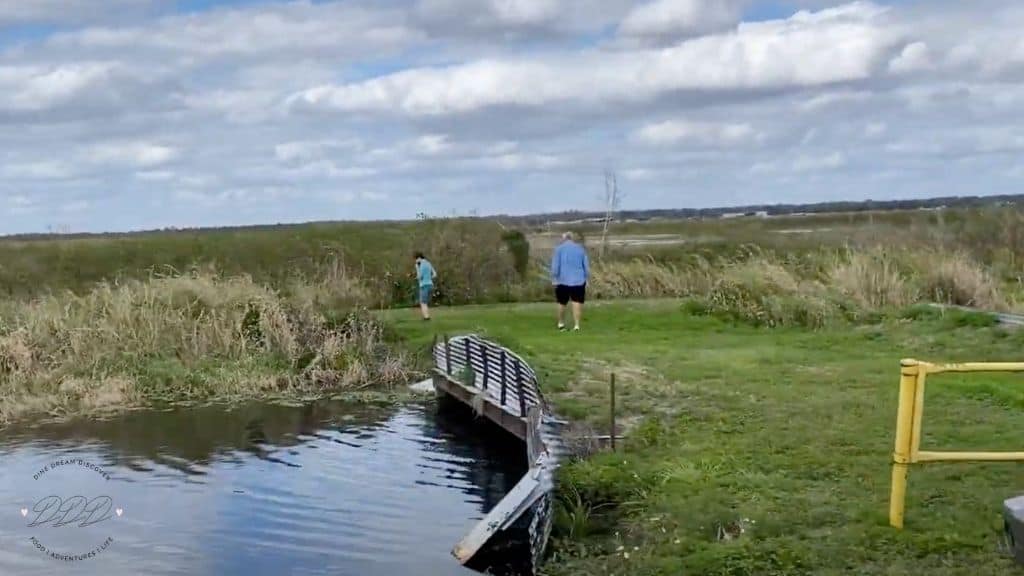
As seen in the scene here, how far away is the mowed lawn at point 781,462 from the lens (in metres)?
7.74

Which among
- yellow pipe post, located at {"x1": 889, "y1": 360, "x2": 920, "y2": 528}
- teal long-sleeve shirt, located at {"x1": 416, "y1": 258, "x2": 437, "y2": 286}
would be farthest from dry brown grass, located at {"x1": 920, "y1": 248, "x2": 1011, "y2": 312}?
yellow pipe post, located at {"x1": 889, "y1": 360, "x2": 920, "y2": 528}

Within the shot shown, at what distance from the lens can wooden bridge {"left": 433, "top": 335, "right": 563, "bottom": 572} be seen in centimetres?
883

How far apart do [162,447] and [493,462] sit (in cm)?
454

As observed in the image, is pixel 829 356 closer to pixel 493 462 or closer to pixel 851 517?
pixel 493 462

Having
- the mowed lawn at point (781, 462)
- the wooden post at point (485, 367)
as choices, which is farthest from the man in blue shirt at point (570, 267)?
the wooden post at point (485, 367)

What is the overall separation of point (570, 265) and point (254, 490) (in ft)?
28.1

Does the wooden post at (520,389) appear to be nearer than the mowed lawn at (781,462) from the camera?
No

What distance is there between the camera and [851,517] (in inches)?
324

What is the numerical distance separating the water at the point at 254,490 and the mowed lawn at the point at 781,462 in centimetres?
143

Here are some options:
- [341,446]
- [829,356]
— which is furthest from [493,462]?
[829,356]

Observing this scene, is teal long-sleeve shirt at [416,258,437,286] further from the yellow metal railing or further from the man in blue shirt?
the yellow metal railing

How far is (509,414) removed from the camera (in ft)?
45.4

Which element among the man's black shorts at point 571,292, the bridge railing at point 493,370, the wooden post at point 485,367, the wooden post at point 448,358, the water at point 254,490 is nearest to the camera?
the water at point 254,490

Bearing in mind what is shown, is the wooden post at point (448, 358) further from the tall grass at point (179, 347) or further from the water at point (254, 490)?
the tall grass at point (179, 347)
